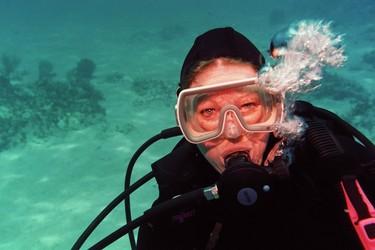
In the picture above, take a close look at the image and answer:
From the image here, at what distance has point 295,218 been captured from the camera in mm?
2424

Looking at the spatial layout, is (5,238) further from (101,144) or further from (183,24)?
(183,24)

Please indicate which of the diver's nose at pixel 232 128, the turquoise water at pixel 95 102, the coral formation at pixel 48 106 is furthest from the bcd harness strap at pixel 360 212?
the coral formation at pixel 48 106

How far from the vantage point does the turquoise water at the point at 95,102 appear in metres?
10.3

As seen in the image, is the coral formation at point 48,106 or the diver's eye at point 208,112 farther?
the coral formation at point 48,106

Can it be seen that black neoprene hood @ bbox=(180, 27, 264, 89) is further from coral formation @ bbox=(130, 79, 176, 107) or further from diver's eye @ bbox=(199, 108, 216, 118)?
coral formation @ bbox=(130, 79, 176, 107)

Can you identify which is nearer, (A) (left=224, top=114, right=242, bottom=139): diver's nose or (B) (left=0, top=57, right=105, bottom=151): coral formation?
(A) (left=224, top=114, right=242, bottom=139): diver's nose

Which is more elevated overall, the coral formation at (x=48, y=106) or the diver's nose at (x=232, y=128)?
the coral formation at (x=48, y=106)

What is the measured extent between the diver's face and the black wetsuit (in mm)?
261

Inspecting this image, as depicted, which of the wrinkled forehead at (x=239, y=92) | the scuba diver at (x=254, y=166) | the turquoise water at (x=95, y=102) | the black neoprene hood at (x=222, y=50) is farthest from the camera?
the turquoise water at (x=95, y=102)

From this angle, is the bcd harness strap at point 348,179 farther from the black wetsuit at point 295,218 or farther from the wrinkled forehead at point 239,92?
the wrinkled forehead at point 239,92

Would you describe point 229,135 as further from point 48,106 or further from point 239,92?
point 48,106

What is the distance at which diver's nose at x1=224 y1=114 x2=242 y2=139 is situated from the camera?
2539mm

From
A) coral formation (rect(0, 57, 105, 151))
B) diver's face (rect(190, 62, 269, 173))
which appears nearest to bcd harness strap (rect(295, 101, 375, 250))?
diver's face (rect(190, 62, 269, 173))

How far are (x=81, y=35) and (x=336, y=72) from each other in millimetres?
19014
